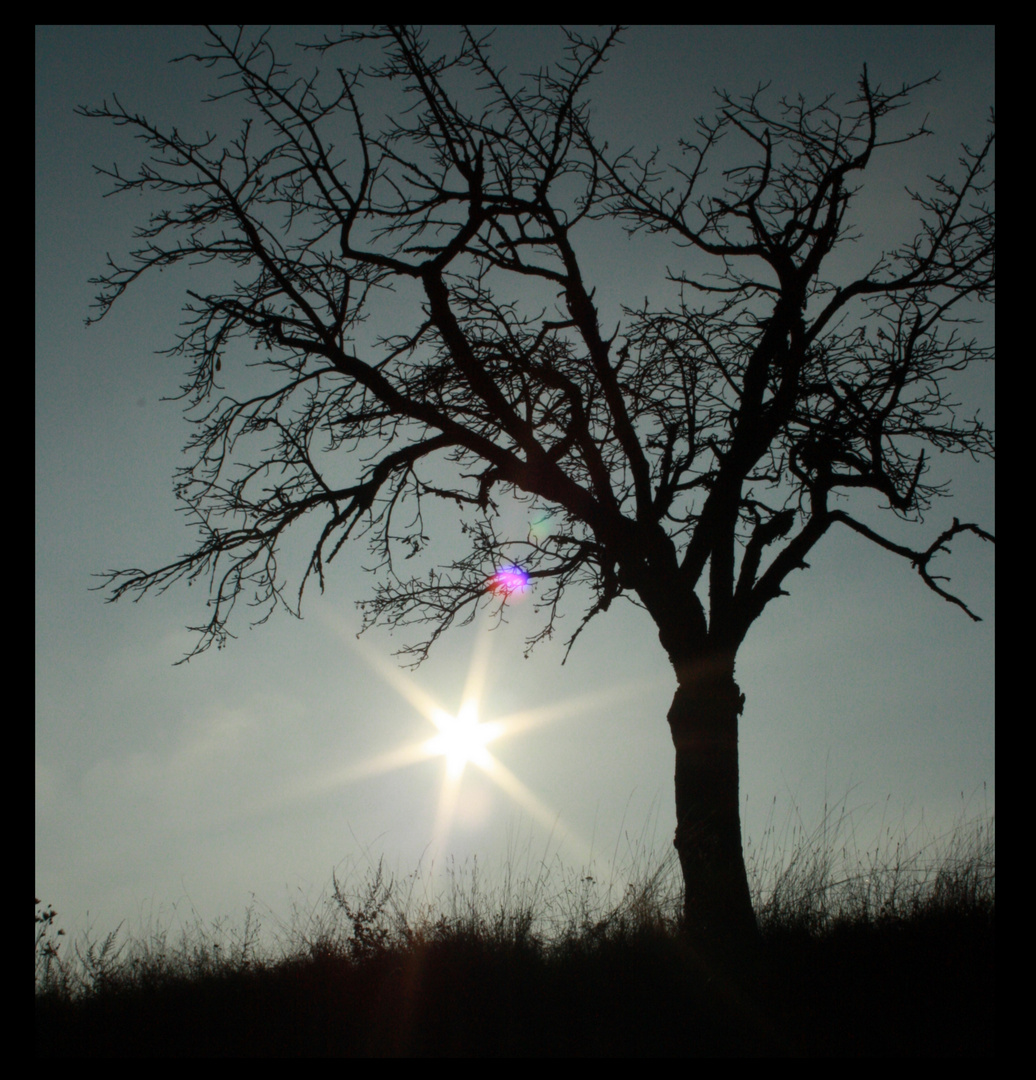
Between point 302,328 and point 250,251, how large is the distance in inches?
27.9

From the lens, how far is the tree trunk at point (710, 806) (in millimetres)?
5543

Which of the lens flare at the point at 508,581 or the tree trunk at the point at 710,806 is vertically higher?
the lens flare at the point at 508,581

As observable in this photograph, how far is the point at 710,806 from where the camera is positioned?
595 cm

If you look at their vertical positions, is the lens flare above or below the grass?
above

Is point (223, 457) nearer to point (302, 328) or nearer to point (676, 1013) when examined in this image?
point (302, 328)

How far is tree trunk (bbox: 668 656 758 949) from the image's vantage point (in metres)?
5.54

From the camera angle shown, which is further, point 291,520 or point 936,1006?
point 291,520

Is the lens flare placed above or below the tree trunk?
above

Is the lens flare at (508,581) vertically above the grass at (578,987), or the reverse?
the lens flare at (508,581)

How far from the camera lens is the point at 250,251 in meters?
6.34

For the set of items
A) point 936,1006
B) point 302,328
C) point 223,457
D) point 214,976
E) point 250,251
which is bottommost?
point 936,1006
